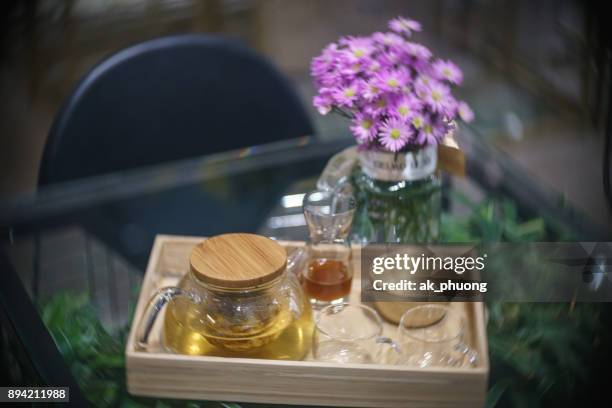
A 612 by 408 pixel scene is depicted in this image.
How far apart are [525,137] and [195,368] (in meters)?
2.41

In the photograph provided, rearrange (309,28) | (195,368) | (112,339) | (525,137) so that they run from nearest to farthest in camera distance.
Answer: (195,368) → (112,339) → (525,137) → (309,28)

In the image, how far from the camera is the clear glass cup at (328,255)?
1.02 meters

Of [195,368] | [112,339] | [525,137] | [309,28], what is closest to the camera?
[195,368]

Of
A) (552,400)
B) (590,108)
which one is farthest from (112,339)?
(590,108)

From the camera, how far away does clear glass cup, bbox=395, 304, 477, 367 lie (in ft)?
2.94

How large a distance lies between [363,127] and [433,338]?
27 centimetres

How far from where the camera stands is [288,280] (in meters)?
0.93

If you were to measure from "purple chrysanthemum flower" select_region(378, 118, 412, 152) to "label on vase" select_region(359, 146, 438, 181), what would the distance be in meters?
0.05

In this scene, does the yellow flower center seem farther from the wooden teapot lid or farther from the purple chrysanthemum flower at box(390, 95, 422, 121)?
the wooden teapot lid

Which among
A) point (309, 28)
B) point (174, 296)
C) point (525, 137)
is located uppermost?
point (174, 296)

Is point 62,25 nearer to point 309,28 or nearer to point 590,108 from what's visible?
point 309,28

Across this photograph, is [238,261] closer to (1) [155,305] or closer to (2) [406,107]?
(1) [155,305]

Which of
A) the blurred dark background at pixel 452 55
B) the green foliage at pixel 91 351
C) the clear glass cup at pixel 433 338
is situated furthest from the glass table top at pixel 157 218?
the blurred dark background at pixel 452 55

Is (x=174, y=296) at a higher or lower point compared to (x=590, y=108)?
higher
